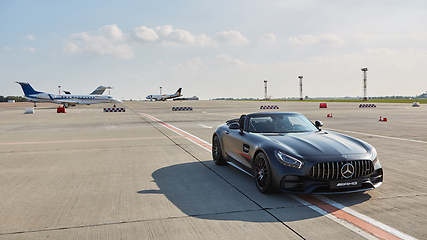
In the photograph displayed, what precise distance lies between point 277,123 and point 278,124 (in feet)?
0.12

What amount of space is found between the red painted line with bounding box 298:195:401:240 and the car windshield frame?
1.73 meters

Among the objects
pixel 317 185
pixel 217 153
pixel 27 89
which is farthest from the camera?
pixel 27 89

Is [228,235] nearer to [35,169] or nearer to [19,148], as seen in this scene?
[35,169]

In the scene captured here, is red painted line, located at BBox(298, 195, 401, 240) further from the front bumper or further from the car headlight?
the car headlight

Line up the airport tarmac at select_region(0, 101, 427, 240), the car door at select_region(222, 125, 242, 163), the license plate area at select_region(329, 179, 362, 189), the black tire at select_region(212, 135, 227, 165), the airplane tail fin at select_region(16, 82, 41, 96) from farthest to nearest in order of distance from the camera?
the airplane tail fin at select_region(16, 82, 41, 96), the black tire at select_region(212, 135, 227, 165), the car door at select_region(222, 125, 242, 163), the license plate area at select_region(329, 179, 362, 189), the airport tarmac at select_region(0, 101, 427, 240)

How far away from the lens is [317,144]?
5.23 metres

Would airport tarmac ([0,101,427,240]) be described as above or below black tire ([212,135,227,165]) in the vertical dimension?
below

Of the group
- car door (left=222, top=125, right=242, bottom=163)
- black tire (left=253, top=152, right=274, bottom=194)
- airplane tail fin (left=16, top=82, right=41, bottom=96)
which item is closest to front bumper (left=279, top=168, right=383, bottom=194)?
black tire (left=253, top=152, right=274, bottom=194)

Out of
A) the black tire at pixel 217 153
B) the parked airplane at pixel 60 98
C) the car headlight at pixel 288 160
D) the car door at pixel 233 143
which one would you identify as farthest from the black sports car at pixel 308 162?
the parked airplane at pixel 60 98

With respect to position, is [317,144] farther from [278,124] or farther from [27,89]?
[27,89]

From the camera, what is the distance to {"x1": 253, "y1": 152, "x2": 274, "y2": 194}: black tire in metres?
5.09

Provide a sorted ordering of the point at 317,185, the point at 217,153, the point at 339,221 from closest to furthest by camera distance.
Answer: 1. the point at 339,221
2. the point at 317,185
3. the point at 217,153

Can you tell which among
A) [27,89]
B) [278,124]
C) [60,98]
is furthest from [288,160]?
[27,89]

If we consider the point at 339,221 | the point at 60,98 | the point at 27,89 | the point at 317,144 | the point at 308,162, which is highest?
the point at 27,89
